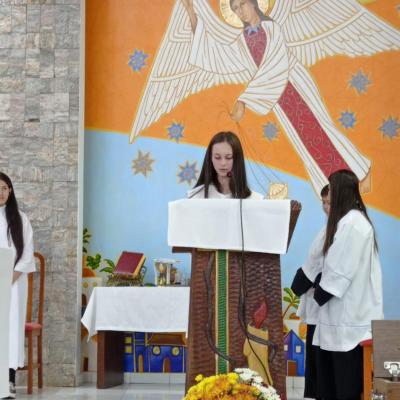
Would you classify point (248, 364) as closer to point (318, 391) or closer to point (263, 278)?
point (263, 278)

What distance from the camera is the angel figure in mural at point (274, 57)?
8305 millimetres

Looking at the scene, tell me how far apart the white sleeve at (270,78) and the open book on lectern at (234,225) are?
4.30 meters

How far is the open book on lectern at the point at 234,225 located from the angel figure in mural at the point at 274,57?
13.7 ft

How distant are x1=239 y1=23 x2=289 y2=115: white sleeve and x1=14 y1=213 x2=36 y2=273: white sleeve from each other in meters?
2.40

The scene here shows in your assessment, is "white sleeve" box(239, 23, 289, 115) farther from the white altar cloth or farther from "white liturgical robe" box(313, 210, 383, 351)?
"white liturgical robe" box(313, 210, 383, 351)

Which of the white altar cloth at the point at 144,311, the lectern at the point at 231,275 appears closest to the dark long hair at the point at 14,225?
the white altar cloth at the point at 144,311

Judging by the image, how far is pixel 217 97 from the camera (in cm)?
842

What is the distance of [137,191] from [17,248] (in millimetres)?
1502

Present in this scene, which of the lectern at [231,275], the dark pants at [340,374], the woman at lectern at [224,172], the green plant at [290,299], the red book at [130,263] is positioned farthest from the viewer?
the green plant at [290,299]

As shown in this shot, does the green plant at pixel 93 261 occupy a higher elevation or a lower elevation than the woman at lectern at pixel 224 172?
lower

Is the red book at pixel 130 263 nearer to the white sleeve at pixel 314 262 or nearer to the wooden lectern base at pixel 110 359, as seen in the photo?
the wooden lectern base at pixel 110 359

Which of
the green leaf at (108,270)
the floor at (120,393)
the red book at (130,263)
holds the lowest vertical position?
the floor at (120,393)

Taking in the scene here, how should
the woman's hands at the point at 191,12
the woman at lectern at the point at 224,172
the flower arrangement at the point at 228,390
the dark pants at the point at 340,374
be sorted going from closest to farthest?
the flower arrangement at the point at 228,390 < the woman at lectern at the point at 224,172 < the dark pants at the point at 340,374 < the woman's hands at the point at 191,12

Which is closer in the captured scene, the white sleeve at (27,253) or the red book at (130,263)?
the white sleeve at (27,253)
